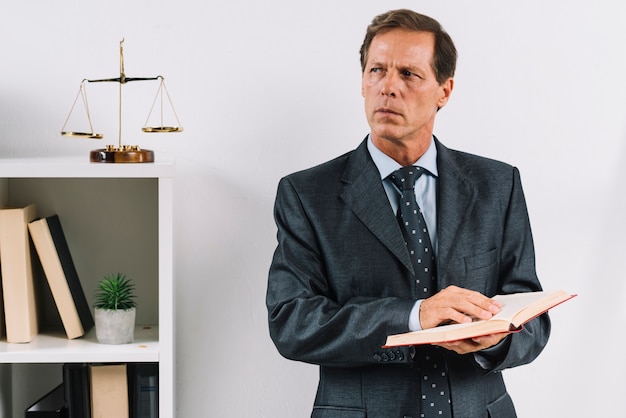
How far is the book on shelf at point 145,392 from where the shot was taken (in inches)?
72.1

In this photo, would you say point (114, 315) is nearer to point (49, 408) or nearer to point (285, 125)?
point (49, 408)

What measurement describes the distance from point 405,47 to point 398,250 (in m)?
0.41

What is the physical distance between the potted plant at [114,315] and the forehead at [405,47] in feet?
2.38

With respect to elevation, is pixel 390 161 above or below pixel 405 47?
below

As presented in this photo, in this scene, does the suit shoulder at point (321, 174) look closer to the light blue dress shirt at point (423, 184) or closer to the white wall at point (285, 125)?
the light blue dress shirt at point (423, 184)

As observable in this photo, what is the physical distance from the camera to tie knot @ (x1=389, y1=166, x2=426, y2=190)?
177cm

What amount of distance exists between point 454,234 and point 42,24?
3.53 feet

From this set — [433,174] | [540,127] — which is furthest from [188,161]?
[540,127]

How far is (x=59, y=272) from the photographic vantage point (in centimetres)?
184

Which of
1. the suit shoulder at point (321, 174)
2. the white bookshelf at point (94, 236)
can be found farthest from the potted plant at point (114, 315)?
the suit shoulder at point (321, 174)

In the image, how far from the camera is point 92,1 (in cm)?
205

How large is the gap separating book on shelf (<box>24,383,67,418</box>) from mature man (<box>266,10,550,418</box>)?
0.51 metres

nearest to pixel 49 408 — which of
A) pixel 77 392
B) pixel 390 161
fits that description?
pixel 77 392

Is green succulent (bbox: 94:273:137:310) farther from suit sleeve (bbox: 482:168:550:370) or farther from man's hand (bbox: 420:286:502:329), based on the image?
suit sleeve (bbox: 482:168:550:370)
